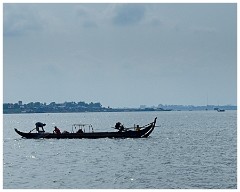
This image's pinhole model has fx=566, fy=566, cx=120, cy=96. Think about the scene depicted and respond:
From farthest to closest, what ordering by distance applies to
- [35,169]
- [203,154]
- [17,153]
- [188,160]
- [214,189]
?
[17,153]
[203,154]
[188,160]
[35,169]
[214,189]

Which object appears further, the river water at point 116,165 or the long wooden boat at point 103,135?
the long wooden boat at point 103,135

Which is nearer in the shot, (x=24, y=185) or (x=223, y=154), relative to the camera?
(x=24, y=185)

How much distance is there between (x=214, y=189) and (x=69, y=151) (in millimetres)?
24472

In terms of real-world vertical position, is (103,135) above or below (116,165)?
above

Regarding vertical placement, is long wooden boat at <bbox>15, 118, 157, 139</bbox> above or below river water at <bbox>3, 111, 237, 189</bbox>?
above

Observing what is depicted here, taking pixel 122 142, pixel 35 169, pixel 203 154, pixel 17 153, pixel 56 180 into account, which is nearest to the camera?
pixel 56 180

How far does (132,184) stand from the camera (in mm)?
31547

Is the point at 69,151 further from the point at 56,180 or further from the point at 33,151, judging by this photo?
the point at 56,180

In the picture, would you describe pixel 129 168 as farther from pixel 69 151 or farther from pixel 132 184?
pixel 69 151

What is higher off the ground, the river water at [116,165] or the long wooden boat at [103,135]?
the long wooden boat at [103,135]

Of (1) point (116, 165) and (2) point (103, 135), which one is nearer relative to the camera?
(1) point (116, 165)

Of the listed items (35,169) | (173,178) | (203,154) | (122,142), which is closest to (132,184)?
(173,178)

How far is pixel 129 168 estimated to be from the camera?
39.2 meters

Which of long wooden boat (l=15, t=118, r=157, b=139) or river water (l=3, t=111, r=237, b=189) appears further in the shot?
long wooden boat (l=15, t=118, r=157, b=139)
